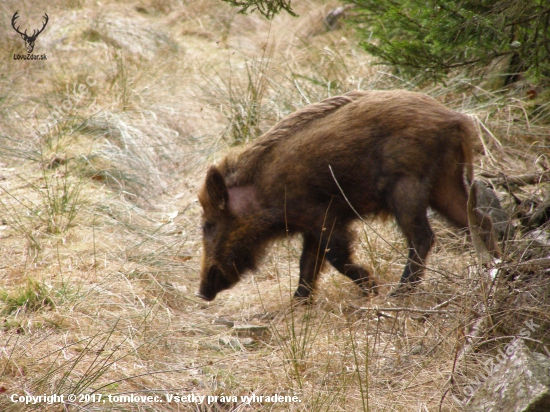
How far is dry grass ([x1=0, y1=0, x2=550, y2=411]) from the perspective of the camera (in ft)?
11.4

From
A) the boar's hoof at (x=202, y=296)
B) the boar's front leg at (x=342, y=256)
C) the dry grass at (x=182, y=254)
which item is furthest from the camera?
the boar's hoof at (x=202, y=296)

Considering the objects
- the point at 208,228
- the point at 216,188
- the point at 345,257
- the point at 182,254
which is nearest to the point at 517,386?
the point at 345,257

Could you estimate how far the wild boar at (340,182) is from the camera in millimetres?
4719

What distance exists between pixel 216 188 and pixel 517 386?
289cm

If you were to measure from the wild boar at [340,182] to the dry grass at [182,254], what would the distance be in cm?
30

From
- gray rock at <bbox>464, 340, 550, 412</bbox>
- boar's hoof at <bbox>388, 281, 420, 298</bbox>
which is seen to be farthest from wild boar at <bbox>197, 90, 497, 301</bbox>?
gray rock at <bbox>464, 340, 550, 412</bbox>

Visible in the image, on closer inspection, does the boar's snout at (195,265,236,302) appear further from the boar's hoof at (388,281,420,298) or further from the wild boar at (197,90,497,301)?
the boar's hoof at (388,281,420,298)

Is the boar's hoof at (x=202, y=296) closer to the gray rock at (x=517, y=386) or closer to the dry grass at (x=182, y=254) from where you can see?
the dry grass at (x=182, y=254)

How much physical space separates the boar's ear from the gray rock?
2.66 metres

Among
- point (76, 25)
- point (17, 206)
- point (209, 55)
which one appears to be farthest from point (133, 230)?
point (76, 25)

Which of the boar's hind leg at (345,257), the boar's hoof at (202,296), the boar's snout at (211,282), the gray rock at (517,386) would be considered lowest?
the boar's hoof at (202,296)

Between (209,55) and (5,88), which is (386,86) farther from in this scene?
(5,88)

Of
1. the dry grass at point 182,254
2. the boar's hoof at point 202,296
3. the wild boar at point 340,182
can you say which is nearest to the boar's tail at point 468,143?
the wild boar at point 340,182

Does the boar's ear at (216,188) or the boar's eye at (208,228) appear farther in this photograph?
the boar's eye at (208,228)
